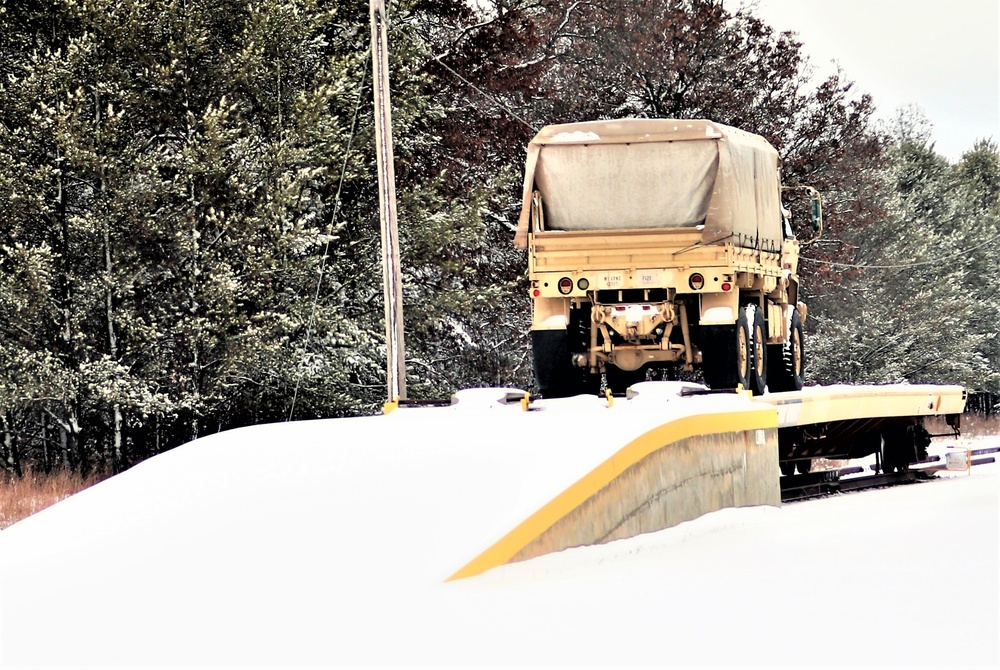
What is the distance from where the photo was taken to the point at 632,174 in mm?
17141

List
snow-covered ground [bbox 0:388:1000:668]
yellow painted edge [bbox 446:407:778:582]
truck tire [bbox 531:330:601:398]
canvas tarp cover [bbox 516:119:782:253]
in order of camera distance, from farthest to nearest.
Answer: truck tire [bbox 531:330:601:398], canvas tarp cover [bbox 516:119:782:253], yellow painted edge [bbox 446:407:778:582], snow-covered ground [bbox 0:388:1000:668]

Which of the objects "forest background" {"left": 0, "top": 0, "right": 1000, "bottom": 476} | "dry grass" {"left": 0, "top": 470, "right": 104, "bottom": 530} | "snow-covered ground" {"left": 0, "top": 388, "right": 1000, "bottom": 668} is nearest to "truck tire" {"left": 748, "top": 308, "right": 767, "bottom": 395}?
"snow-covered ground" {"left": 0, "top": 388, "right": 1000, "bottom": 668}

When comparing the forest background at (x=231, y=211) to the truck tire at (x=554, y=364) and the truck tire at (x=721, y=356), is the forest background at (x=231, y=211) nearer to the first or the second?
the truck tire at (x=554, y=364)

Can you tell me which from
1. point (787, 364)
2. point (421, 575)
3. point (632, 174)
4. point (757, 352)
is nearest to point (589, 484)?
point (421, 575)

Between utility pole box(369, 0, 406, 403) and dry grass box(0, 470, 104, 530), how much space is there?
471cm

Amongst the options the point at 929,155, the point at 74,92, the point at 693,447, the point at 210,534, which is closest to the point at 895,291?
the point at 929,155

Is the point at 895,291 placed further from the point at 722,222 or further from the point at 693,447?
the point at 693,447

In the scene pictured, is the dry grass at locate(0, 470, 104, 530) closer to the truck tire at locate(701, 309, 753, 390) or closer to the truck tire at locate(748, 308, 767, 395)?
the truck tire at locate(701, 309, 753, 390)

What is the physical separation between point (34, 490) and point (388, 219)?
6.30 meters

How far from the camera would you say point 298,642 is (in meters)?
6.77

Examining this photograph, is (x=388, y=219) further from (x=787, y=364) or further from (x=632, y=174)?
(x=787, y=364)

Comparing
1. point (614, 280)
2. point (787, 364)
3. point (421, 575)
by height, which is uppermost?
point (614, 280)

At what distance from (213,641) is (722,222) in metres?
10.8

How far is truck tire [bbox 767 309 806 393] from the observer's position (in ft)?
63.9
